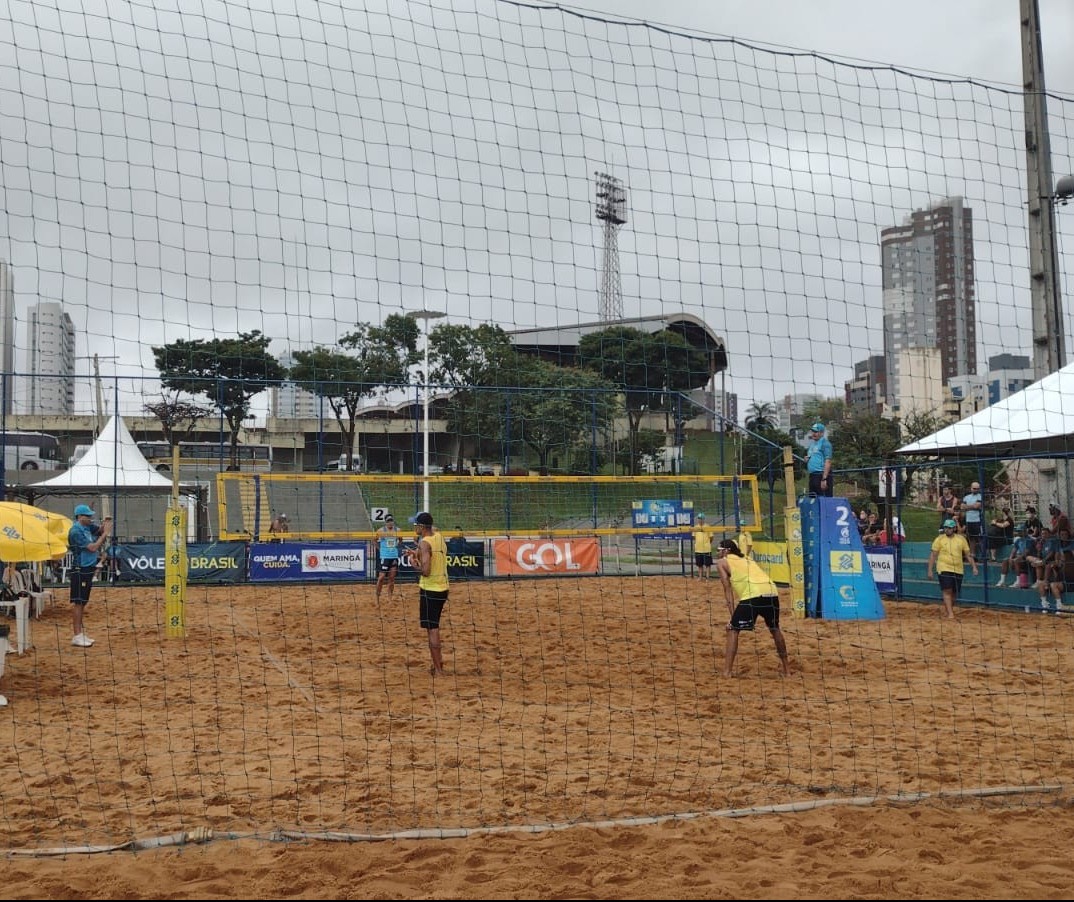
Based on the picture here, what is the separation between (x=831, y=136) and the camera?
725 centimetres

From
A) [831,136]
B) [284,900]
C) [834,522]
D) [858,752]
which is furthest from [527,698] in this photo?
[834,522]

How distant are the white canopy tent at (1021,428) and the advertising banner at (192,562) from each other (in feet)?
38.8

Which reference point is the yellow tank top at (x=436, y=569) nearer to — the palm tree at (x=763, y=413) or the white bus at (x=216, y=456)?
the palm tree at (x=763, y=413)

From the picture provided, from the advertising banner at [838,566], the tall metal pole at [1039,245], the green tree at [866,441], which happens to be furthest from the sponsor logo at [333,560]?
the tall metal pole at [1039,245]

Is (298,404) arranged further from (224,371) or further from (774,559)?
(774,559)

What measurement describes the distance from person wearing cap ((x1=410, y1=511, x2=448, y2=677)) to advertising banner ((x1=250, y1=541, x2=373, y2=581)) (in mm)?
10064

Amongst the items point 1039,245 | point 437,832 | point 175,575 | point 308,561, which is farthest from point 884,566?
point 437,832

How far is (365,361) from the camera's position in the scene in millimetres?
12367

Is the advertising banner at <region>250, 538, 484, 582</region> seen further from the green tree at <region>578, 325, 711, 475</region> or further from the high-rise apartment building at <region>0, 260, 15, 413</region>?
the high-rise apartment building at <region>0, 260, 15, 413</region>

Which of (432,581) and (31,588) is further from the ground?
(432,581)

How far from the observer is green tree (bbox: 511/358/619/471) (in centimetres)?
1903

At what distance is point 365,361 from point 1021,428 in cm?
850

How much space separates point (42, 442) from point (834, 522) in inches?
805

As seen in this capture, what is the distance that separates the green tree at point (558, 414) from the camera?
19.0 m
